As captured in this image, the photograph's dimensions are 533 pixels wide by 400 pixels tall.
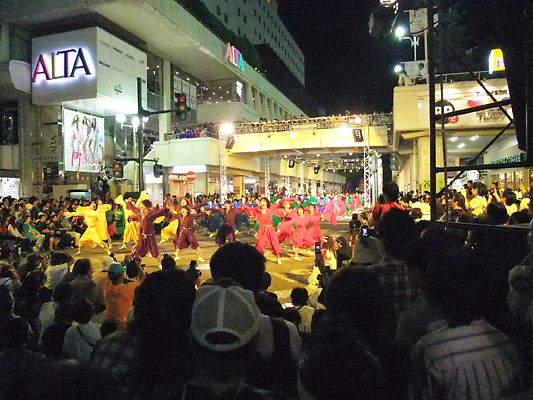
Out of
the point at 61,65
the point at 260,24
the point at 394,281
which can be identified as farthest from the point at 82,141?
the point at 260,24

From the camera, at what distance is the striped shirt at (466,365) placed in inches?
68.0

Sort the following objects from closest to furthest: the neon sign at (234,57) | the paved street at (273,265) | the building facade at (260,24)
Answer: the paved street at (273,265) < the neon sign at (234,57) < the building facade at (260,24)

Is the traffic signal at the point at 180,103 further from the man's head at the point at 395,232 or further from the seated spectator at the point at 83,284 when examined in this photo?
the man's head at the point at 395,232

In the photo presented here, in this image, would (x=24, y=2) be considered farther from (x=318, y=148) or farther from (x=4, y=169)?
(x=318, y=148)

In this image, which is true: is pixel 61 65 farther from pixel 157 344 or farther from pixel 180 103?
pixel 157 344

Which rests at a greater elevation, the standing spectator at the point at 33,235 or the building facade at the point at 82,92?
the building facade at the point at 82,92

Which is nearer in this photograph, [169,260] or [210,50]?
[169,260]

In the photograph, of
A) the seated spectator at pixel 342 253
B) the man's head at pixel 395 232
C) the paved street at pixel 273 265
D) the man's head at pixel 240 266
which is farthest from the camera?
the paved street at pixel 273 265

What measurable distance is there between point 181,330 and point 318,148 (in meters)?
25.2

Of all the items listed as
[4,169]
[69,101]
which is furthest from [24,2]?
[4,169]

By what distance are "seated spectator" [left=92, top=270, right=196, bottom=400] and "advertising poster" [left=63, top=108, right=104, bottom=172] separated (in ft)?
79.3

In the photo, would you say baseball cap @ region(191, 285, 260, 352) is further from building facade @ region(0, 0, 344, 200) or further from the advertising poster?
the advertising poster

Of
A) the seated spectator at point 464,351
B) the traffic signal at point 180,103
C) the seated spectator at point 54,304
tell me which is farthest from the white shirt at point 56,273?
the traffic signal at point 180,103

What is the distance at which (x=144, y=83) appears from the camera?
2748 cm
